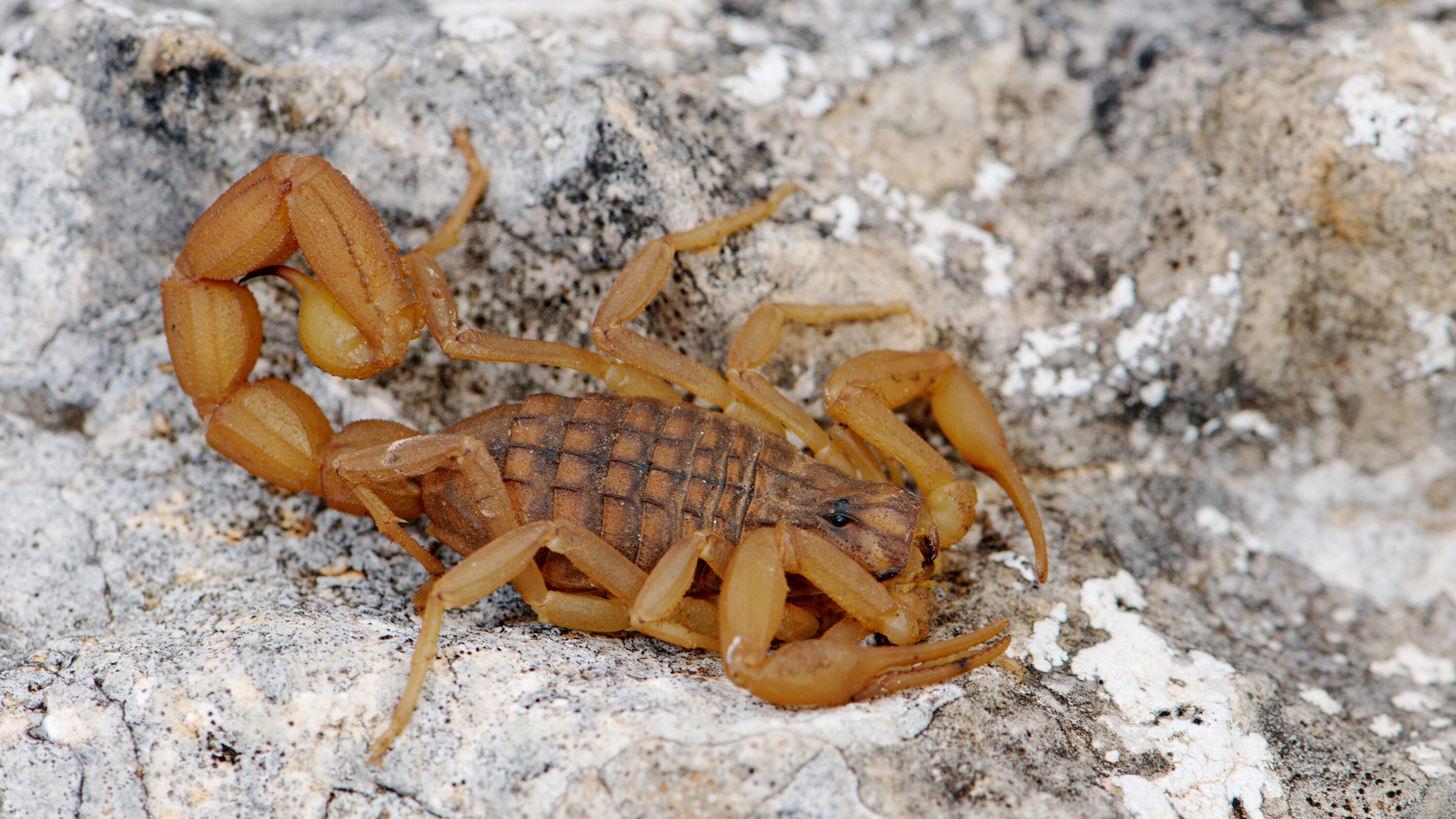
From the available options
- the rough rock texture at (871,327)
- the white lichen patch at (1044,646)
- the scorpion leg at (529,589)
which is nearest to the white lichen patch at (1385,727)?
the rough rock texture at (871,327)

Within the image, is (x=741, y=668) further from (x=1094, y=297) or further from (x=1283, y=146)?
(x=1283, y=146)

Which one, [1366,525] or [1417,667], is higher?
[1366,525]

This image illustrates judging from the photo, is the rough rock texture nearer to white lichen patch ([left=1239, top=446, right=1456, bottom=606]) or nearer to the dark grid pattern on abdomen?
white lichen patch ([left=1239, top=446, right=1456, bottom=606])

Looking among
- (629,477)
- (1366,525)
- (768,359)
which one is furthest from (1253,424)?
(629,477)

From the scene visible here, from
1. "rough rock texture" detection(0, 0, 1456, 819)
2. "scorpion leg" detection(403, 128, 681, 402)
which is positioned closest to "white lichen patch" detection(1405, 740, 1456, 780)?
"rough rock texture" detection(0, 0, 1456, 819)

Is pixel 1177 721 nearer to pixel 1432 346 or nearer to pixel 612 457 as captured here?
pixel 612 457

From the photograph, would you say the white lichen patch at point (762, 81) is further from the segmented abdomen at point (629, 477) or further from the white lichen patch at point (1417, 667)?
the white lichen patch at point (1417, 667)

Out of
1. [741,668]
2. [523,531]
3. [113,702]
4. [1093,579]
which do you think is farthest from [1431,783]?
[113,702]
